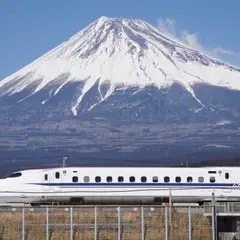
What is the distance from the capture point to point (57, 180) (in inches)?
3278

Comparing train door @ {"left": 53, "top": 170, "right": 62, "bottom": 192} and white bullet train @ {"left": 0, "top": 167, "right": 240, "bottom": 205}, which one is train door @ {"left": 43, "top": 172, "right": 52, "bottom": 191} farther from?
train door @ {"left": 53, "top": 170, "right": 62, "bottom": 192}

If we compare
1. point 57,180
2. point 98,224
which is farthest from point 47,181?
point 98,224

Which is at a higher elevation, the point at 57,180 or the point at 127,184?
the point at 57,180

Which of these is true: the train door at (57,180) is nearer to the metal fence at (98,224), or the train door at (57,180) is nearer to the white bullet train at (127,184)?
the white bullet train at (127,184)

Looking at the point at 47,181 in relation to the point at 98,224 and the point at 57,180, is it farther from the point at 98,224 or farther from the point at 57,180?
the point at 98,224

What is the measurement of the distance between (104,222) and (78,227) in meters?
1.50

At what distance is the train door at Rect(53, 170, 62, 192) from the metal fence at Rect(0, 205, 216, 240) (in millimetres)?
24613

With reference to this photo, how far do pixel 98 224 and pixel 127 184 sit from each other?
1028 inches

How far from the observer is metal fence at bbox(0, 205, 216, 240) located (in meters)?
57.4

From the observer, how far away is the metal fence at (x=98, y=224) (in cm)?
5744

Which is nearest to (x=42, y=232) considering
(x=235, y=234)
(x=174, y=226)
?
(x=174, y=226)

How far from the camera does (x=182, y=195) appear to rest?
82.7 m

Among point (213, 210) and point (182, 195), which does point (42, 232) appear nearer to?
point (213, 210)

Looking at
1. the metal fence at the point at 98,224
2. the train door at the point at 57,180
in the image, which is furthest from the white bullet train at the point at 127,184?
the metal fence at the point at 98,224
